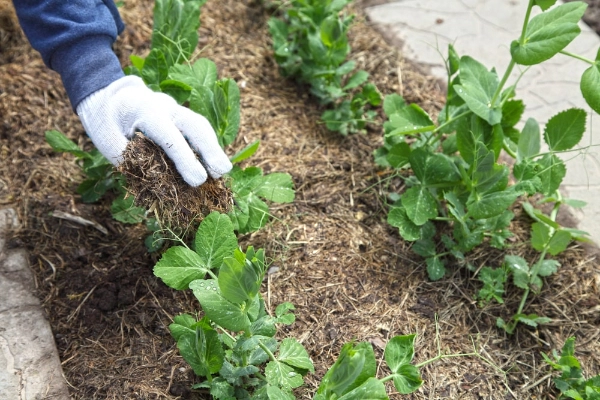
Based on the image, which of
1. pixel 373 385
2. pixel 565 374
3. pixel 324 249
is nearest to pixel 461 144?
pixel 324 249

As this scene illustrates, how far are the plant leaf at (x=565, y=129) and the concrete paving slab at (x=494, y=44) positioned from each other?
0.47m

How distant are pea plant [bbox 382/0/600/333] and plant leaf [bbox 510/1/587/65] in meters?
0.01

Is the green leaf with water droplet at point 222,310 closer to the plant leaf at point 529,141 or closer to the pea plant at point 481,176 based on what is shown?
the pea plant at point 481,176

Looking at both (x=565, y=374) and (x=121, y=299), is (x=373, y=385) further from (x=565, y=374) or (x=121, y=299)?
(x=121, y=299)

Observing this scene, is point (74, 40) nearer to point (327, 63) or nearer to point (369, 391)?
point (327, 63)

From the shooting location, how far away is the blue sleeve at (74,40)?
5.83ft

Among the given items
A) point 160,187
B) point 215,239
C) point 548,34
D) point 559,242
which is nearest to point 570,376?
point 559,242

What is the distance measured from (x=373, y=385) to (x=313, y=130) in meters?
1.31

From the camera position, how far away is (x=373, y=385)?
1.38 meters

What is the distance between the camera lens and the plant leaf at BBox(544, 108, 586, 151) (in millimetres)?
1976

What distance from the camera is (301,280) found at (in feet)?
6.47

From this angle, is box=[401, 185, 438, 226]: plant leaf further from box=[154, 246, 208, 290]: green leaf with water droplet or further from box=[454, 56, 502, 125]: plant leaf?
box=[154, 246, 208, 290]: green leaf with water droplet

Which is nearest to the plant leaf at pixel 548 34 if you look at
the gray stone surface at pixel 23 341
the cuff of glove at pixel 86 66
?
the cuff of glove at pixel 86 66

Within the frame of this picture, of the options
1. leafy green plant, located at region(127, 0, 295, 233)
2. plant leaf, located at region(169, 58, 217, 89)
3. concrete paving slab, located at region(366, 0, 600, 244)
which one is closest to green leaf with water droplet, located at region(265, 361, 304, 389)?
leafy green plant, located at region(127, 0, 295, 233)
